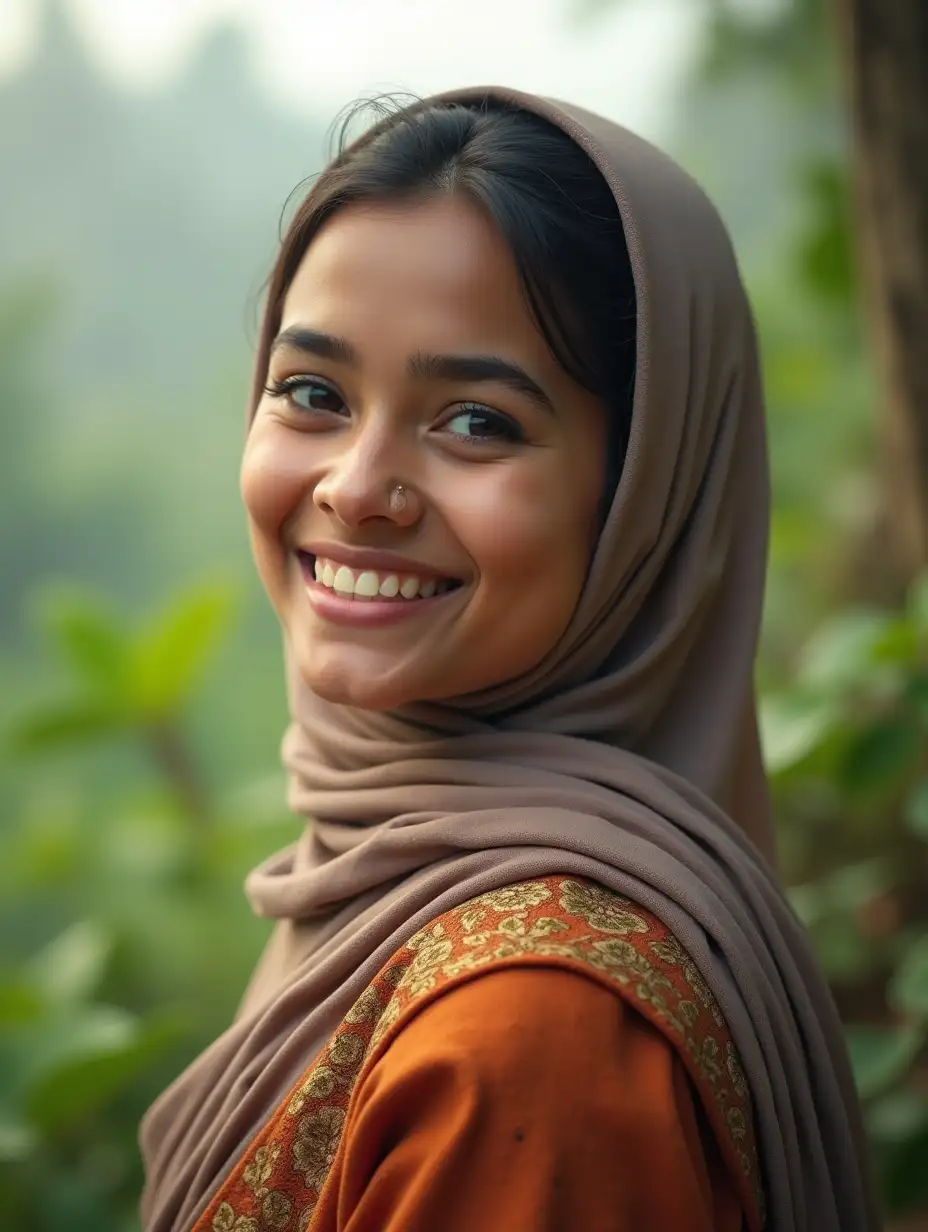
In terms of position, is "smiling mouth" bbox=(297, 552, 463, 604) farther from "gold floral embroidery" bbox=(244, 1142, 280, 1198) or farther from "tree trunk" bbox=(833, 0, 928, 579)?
"tree trunk" bbox=(833, 0, 928, 579)

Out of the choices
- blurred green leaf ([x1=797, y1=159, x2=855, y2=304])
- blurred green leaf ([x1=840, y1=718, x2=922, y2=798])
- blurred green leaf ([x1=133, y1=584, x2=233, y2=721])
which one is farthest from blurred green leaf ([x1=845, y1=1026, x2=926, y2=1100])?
blurred green leaf ([x1=797, y1=159, x2=855, y2=304])

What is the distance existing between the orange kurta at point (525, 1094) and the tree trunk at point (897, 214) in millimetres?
1308

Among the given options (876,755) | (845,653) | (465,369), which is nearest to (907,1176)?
(876,755)

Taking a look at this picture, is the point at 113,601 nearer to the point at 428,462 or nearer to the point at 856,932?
the point at 856,932

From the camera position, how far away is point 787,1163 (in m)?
0.88

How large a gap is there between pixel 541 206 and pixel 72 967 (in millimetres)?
1392

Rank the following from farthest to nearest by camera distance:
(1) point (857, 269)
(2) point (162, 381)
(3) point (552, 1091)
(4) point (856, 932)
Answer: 1. (2) point (162, 381)
2. (1) point (857, 269)
3. (4) point (856, 932)
4. (3) point (552, 1091)

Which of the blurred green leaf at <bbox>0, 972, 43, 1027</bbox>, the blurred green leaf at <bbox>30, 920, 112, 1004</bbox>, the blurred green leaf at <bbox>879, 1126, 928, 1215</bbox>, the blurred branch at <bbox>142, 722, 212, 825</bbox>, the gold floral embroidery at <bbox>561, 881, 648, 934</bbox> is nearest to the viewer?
the gold floral embroidery at <bbox>561, 881, 648, 934</bbox>

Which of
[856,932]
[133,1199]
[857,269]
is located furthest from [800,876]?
[133,1199]

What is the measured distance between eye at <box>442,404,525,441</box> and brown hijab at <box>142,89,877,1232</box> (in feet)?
0.34

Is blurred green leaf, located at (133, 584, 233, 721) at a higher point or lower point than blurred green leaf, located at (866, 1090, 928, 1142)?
higher

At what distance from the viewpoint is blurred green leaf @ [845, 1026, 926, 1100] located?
1.40 m

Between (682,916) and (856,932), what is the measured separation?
131 cm

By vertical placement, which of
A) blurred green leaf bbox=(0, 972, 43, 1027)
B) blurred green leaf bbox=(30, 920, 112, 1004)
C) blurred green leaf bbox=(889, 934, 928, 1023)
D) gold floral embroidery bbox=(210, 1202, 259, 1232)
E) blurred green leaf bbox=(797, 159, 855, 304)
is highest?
blurred green leaf bbox=(797, 159, 855, 304)
